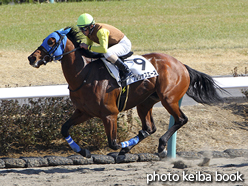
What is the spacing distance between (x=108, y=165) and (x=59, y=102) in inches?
62.6

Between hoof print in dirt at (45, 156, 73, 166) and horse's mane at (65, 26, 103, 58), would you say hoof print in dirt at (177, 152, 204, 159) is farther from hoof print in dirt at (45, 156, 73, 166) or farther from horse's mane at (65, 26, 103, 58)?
horse's mane at (65, 26, 103, 58)

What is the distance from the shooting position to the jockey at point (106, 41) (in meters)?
4.95

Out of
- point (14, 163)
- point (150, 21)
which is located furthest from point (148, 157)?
point (150, 21)

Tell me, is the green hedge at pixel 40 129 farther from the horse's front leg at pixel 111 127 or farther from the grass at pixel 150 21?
the grass at pixel 150 21

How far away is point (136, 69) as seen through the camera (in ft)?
17.3

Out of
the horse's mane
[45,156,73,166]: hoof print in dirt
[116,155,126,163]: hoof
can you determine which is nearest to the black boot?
the horse's mane

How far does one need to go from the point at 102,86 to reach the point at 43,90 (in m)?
1.08

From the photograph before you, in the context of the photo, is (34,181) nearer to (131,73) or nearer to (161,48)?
(131,73)

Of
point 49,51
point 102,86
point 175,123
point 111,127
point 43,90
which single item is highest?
point 49,51

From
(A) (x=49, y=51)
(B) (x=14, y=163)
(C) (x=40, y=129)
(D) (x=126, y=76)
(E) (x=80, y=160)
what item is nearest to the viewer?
(A) (x=49, y=51)

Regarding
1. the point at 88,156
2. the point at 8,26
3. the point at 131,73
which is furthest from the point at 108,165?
the point at 8,26

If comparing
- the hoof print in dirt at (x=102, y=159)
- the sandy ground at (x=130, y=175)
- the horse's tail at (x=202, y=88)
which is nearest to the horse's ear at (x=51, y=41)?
the sandy ground at (x=130, y=175)

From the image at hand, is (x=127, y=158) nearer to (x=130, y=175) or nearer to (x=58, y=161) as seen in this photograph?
(x=58, y=161)

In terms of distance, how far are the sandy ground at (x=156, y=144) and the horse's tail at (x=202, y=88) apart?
0.93 m
